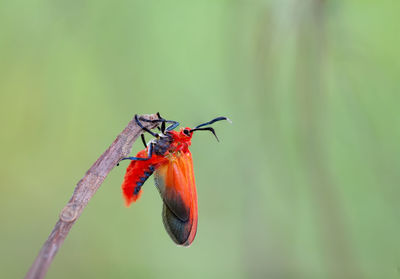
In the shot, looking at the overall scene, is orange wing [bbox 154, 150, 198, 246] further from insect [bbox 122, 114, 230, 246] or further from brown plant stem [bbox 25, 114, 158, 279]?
brown plant stem [bbox 25, 114, 158, 279]

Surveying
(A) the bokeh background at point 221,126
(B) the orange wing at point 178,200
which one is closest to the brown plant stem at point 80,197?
(B) the orange wing at point 178,200

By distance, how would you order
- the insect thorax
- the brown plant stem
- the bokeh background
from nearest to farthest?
the brown plant stem
the insect thorax
the bokeh background

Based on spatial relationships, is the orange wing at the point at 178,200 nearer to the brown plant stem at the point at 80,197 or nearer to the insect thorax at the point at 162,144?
the insect thorax at the point at 162,144

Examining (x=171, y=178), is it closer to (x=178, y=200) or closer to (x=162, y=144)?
(x=178, y=200)

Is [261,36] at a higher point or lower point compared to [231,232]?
higher

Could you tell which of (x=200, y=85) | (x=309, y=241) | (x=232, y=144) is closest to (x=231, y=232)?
(x=309, y=241)

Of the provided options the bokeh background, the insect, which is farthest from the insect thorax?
Answer: the bokeh background

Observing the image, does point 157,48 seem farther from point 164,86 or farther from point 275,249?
point 275,249
